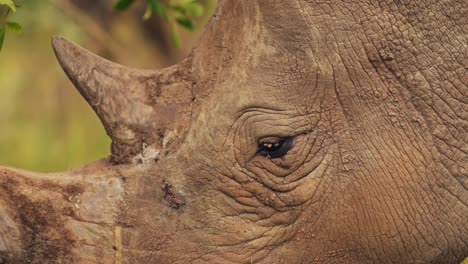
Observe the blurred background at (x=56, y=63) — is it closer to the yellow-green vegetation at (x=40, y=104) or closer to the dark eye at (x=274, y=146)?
the yellow-green vegetation at (x=40, y=104)

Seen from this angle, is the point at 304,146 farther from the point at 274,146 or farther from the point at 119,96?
the point at 119,96

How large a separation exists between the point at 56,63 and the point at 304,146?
6.40m

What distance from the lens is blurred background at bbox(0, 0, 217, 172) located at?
10.4m

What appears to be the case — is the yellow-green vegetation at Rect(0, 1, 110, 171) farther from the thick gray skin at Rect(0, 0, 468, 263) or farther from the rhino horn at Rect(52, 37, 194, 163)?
the thick gray skin at Rect(0, 0, 468, 263)

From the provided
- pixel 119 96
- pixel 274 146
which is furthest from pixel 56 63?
pixel 274 146

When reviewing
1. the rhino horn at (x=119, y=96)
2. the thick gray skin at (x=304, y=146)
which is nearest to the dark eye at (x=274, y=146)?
the thick gray skin at (x=304, y=146)

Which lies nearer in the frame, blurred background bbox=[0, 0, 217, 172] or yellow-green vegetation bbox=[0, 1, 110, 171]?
yellow-green vegetation bbox=[0, 1, 110, 171]

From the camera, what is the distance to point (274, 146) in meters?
5.36

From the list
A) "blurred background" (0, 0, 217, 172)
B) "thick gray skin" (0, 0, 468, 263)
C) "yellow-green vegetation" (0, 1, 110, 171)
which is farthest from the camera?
"blurred background" (0, 0, 217, 172)

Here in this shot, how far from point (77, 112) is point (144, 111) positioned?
568 centimetres

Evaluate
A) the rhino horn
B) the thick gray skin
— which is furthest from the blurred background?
the thick gray skin

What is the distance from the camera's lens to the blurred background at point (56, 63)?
10438mm

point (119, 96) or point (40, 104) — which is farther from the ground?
point (40, 104)

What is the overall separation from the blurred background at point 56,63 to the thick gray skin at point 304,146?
478 cm
